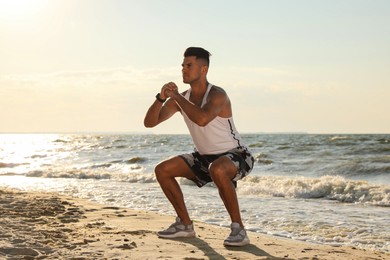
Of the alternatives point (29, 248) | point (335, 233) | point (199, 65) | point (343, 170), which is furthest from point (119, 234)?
point (343, 170)

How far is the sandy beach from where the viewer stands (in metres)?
4.59

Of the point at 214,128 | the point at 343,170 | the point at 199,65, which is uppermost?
the point at 199,65

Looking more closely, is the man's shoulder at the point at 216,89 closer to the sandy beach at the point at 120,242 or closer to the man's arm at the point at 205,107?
the man's arm at the point at 205,107

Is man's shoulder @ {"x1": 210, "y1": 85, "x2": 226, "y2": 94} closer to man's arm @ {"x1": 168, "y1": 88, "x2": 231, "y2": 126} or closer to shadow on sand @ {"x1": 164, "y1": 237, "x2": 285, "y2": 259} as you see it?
man's arm @ {"x1": 168, "y1": 88, "x2": 231, "y2": 126}

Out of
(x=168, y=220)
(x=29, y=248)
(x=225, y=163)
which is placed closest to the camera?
(x=29, y=248)

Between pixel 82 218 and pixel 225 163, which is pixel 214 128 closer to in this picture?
pixel 225 163

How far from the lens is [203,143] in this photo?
17.1 ft

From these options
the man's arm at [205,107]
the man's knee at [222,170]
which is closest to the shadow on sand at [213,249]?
the man's knee at [222,170]

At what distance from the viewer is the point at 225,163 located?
4996 millimetres

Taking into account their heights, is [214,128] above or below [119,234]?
above

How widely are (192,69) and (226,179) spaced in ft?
3.62

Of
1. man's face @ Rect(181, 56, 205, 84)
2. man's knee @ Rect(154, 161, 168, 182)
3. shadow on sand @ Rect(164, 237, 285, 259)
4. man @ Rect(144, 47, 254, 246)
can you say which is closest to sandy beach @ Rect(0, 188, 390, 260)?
shadow on sand @ Rect(164, 237, 285, 259)

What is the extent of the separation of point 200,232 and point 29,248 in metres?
2.06

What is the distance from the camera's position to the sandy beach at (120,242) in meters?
4.59
